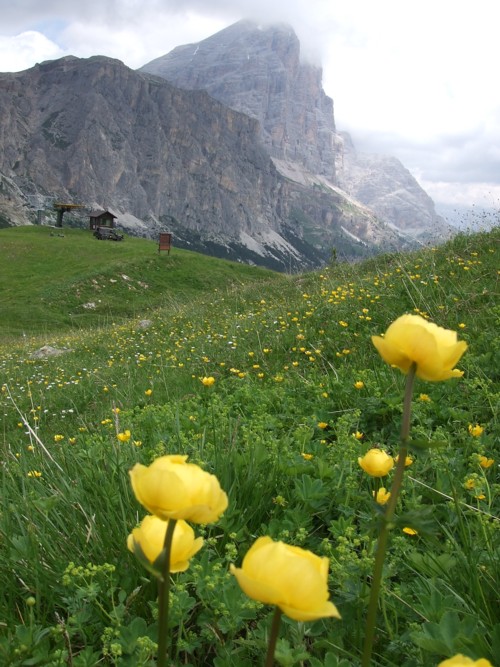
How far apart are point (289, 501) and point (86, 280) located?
108 feet

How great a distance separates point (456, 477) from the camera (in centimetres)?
277

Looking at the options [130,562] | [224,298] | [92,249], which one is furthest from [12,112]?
[130,562]

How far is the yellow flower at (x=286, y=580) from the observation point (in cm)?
85

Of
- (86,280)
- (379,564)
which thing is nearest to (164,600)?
(379,564)

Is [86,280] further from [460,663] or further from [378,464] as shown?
[460,663]

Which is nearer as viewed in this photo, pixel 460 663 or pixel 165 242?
pixel 460 663

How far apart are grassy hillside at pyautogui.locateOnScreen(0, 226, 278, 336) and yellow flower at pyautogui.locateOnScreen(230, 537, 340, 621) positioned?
2259 cm

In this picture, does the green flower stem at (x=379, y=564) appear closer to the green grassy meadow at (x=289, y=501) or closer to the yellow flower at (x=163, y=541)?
the green grassy meadow at (x=289, y=501)

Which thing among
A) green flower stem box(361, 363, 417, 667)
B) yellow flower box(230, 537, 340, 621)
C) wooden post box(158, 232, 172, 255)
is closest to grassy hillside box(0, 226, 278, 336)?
wooden post box(158, 232, 172, 255)

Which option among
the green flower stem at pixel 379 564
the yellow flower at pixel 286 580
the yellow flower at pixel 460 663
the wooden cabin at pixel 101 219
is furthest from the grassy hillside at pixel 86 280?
the yellow flower at pixel 460 663

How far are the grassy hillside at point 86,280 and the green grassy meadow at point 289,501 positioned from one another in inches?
702

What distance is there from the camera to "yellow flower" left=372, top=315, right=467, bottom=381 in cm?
111

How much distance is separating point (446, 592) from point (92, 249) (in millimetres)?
47929

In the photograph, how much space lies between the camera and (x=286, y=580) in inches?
34.5
